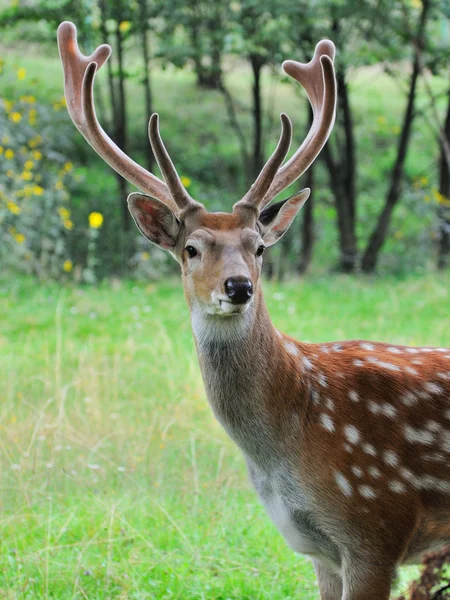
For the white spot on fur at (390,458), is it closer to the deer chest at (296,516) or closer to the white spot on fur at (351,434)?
the white spot on fur at (351,434)

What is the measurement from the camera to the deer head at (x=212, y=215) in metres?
3.21

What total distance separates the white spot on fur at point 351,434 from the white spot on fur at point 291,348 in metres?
0.38

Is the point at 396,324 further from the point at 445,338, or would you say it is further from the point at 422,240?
the point at 422,240

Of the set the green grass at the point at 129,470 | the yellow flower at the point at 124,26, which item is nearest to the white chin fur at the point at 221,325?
the green grass at the point at 129,470

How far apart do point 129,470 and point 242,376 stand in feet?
6.25

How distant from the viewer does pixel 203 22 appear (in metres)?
11.6

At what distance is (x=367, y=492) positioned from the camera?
10.4 feet

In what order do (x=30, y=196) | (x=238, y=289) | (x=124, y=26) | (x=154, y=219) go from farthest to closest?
(x=124, y=26) → (x=30, y=196) → (x=154, y=219) → (x=238, y=289)

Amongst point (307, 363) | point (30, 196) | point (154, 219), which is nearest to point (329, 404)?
point (307, 363)

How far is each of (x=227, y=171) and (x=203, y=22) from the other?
4.24 meters

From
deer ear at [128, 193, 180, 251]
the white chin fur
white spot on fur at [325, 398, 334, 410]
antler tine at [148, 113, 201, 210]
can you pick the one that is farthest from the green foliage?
white spot on fur at [325, 398, 334, 410]

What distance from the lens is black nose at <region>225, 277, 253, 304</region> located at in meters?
3.08

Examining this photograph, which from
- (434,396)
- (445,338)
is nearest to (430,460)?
(434,396)

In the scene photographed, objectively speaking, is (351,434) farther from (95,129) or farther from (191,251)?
(95,129)
